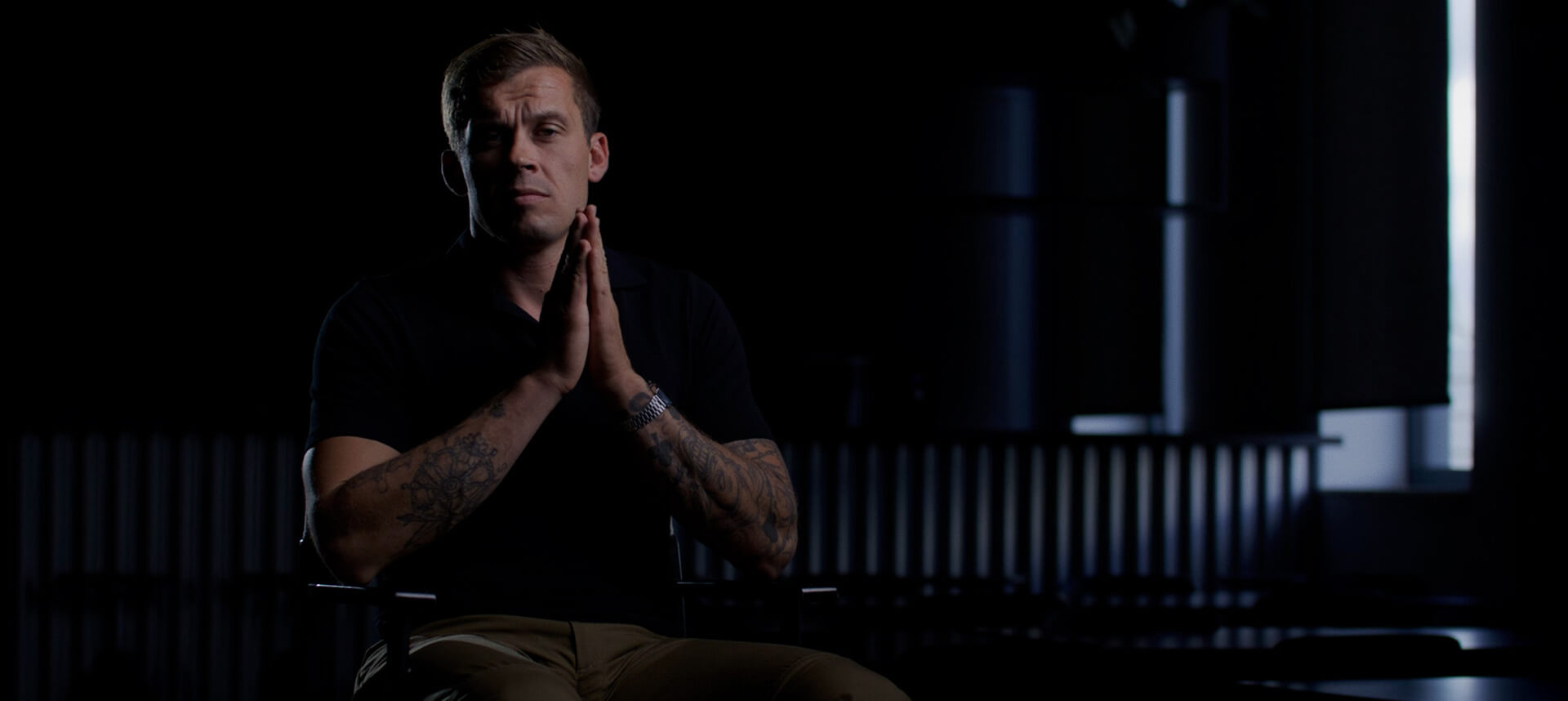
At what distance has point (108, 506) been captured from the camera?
13.5ft

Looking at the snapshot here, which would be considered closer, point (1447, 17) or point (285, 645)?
point (285, 645)

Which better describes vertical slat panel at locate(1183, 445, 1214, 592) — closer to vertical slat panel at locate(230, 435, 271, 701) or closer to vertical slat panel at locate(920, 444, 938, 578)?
vertical slat panel at locate(920, 444, 938, 578)

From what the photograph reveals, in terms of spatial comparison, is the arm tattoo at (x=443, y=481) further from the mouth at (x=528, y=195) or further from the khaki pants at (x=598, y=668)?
the mouth at (x=528, y=195)

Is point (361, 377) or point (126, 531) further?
point (126, 531)

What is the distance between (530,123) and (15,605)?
3.04m

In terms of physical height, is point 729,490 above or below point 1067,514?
above

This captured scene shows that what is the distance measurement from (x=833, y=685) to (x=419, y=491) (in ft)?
1.82

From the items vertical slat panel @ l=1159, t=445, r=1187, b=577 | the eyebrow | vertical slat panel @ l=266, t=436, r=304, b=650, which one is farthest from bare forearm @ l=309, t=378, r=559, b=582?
vertical slat panel @ l=1159, t=445, r=1187, b=577

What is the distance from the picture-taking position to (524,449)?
1.85 metres

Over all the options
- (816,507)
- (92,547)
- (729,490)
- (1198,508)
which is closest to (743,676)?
(729,490)

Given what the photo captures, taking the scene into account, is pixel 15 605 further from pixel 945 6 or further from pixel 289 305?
pixel 945 6

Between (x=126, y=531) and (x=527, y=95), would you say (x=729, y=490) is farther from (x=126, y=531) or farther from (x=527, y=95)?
(x=126, y=531)

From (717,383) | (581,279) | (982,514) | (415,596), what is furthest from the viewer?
(982,514)

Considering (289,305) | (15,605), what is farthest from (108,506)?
(289,305)
